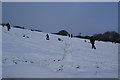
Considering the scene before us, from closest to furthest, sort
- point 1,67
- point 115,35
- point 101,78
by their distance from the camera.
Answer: point 101,78
point 1,67
point 115,35

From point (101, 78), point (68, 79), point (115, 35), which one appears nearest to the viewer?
point (68, 79)

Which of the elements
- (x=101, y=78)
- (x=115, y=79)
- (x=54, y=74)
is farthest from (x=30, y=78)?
(x=115, y=79)

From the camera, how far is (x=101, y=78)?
400 inches

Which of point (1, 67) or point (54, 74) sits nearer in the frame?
point (54, 74)

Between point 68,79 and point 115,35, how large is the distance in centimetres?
9457

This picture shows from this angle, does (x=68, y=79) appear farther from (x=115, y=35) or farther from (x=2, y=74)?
(x=115, y=35)

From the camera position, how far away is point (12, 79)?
8750mm

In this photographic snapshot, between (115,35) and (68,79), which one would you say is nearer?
(68,79)

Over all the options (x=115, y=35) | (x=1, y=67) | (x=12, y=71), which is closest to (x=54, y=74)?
(x=12, y=71)

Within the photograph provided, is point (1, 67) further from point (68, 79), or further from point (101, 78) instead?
point (101, 78)

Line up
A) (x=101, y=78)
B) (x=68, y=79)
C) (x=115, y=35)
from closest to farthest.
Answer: (x=68, y=79), (x=101, y=78), (x=115, y=35)

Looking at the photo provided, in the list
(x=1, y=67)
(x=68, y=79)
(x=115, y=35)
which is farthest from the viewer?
(x=115, y=35)

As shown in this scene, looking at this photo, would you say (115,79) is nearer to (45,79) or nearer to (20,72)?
(45,79)

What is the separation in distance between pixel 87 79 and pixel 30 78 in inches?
102
